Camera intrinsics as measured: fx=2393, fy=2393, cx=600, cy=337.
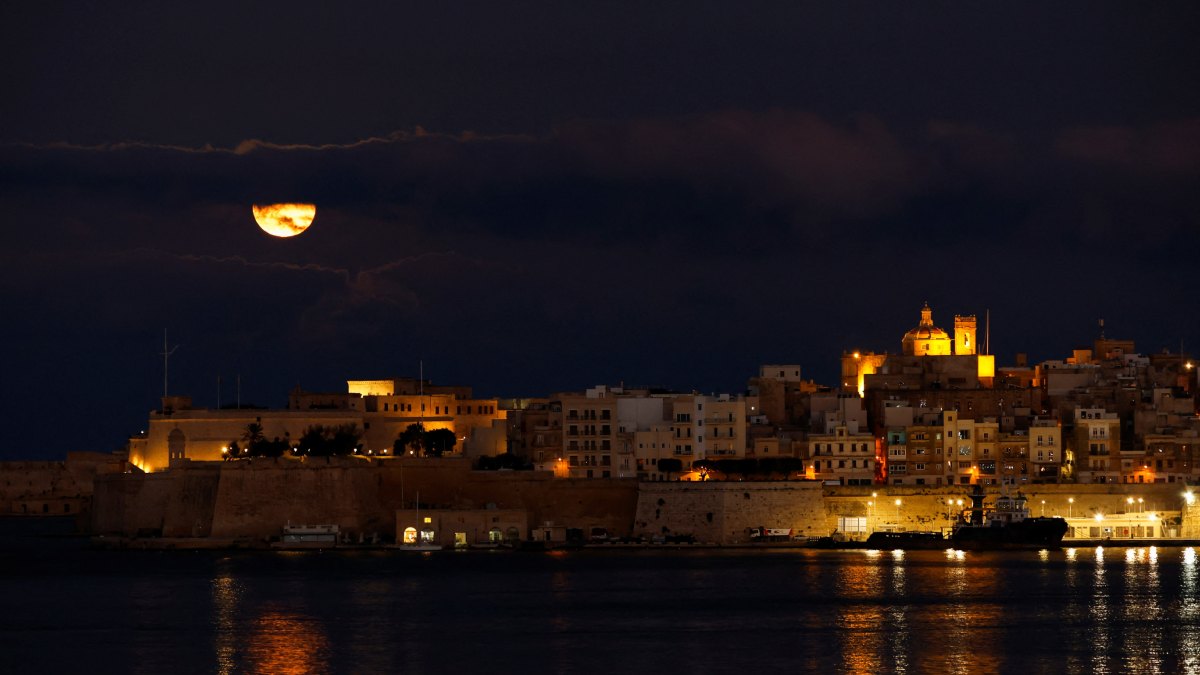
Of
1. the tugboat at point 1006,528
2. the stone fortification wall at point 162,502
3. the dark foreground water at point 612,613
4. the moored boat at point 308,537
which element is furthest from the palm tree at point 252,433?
the tugboat at point 1006,528

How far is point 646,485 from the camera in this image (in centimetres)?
7369

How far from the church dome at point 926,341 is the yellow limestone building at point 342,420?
16.2m

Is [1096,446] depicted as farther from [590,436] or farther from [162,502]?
[162,502]

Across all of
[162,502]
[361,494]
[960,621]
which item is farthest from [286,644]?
[162,502]

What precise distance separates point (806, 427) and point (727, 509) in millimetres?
10862

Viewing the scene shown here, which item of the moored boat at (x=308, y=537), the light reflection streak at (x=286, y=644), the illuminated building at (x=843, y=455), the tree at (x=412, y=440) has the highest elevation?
the tree at (x=412, y=440)

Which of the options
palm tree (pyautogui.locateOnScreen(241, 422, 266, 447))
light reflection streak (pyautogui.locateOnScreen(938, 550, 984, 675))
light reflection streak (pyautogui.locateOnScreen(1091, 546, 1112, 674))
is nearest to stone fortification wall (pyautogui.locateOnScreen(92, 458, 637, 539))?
palm tree (pyautogui.locateOnScreen(241, 422, 266, 447))

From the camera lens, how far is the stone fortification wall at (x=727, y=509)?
73375 mm

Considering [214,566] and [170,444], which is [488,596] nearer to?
[214,566]

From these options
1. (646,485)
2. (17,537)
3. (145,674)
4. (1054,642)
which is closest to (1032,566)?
(646,485)

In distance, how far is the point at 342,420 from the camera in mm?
85812

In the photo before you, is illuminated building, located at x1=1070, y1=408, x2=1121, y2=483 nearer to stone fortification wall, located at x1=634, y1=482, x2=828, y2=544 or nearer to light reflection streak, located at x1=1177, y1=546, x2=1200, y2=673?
A: light reflection streak, located at x1=1177, y1=546, x2=1200, y2=673

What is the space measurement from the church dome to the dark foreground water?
66.2 feet

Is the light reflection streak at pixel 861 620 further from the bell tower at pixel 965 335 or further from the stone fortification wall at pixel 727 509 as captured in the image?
the bell tower at pixel 965 335
